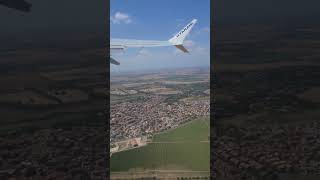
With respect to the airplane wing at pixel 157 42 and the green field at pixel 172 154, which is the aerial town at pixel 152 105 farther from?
the airplane wing at pixel 157 42

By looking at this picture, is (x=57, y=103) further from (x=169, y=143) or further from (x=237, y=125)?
(x=237, y=125)

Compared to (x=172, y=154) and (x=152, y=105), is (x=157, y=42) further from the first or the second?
(x=172, y=154)

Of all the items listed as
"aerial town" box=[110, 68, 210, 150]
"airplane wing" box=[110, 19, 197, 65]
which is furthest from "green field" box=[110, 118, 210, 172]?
"airplane wing" box=[110, 19, 197, 65]

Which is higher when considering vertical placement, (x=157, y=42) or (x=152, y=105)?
(x=157, y=42)

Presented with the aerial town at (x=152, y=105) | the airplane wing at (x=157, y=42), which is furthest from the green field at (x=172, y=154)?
the airplane wing at (x=157, y=42)

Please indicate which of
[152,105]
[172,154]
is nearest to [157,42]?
[152,105]

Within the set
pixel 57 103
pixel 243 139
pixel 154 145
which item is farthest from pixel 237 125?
pixel 57 103

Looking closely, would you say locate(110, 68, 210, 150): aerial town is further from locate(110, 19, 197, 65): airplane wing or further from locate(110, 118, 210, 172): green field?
locate(110, 19, 197, 65): airplane wing

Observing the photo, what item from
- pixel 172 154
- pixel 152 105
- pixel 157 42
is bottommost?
pixel 172 154

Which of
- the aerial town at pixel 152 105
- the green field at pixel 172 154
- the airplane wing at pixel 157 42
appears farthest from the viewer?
the aerial town at pixel 152 105
